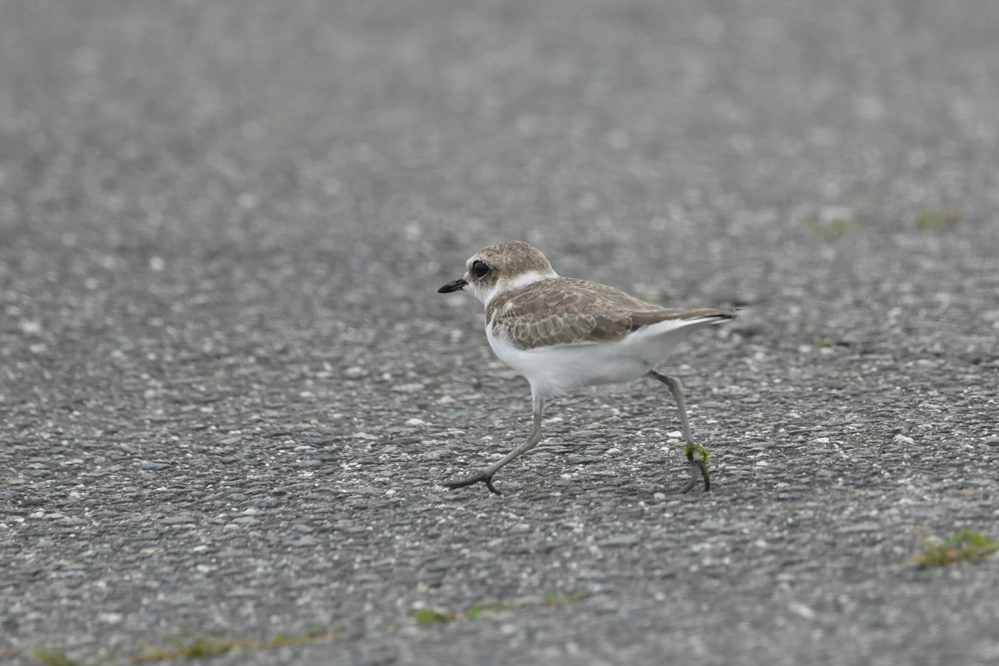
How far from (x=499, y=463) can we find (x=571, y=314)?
78 cm

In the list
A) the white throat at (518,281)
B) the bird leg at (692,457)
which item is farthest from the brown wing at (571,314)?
the bird leg at (692,457)

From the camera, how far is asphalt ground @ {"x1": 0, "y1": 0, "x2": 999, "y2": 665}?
459 centimetres

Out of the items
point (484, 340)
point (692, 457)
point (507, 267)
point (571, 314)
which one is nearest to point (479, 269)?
point (507, 267)

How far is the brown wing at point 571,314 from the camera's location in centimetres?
524

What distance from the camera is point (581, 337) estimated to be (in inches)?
211

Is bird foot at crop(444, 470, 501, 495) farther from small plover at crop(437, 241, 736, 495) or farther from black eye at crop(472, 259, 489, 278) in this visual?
black eye at crop(472, 259, 489, 278)

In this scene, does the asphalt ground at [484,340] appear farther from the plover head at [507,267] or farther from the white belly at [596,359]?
the plover head at [507,267]

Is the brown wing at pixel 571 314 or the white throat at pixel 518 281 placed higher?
the white throat at pixel 518 281

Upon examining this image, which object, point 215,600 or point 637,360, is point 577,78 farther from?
point 215,600

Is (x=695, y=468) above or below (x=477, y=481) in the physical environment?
below

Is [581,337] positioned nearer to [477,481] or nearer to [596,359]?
[596,359]

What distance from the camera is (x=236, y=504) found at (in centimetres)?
573

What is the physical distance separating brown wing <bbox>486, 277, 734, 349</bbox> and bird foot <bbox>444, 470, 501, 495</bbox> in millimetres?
626

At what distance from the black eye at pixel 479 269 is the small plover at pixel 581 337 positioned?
217 mm
